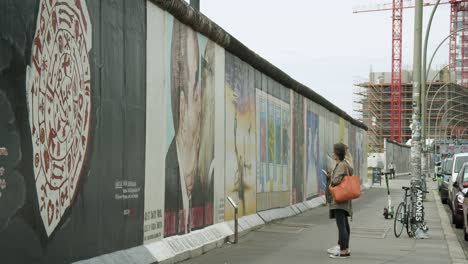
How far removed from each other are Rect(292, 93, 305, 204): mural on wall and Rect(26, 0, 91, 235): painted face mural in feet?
46.2

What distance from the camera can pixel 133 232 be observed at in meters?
9.58

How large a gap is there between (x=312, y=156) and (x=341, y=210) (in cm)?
1386

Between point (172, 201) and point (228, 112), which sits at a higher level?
point (228, 112)

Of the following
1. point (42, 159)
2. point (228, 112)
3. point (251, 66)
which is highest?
point (251, 66)

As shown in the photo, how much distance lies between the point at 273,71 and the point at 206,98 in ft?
19.2

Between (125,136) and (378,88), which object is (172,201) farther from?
(378,88)

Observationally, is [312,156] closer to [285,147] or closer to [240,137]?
[285,147]

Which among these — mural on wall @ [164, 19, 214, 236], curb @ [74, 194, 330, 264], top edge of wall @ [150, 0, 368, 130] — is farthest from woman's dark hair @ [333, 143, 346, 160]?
top edge of wall @ [150, 0, 368, 130]

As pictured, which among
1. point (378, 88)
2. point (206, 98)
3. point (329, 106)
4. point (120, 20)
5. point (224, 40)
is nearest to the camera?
point (120, 20)

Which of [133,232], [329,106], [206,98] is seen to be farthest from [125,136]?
[329,106]

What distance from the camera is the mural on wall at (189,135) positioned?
1127cm

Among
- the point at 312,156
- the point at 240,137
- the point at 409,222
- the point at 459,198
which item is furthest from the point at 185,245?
the point at 312,156

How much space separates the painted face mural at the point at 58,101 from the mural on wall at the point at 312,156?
16.8m

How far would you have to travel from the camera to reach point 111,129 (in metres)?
8.84
